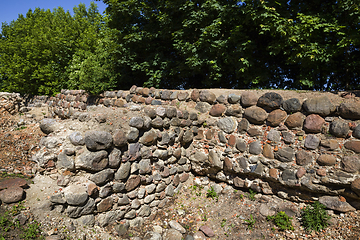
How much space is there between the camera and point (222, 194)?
15.5ft

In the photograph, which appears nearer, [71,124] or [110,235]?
[110,235]

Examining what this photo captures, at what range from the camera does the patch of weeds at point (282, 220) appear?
3650mm

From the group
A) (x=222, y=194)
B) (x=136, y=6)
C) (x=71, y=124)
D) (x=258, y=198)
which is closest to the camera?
(x=71, y=124)

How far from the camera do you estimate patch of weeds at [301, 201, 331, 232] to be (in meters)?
3.51

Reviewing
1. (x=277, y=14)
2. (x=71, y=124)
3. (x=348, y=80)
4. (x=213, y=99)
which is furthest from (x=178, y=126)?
(x=348, y=80)

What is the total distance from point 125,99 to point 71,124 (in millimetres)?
3250

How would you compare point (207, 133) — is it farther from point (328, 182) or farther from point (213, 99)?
point (328, 182)

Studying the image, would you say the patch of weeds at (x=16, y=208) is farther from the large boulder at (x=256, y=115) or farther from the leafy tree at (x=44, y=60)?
the leafy tree at (x=44, y=60)

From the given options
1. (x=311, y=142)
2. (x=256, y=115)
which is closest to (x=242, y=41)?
(x=256, y=115)

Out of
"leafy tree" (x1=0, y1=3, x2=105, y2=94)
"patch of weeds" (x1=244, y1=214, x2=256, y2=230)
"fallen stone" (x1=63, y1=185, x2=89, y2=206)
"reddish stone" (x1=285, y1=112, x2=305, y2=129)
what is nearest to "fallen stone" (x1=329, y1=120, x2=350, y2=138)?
"reddish stone" (x1=285, y1=112, x2=305, y2=129)

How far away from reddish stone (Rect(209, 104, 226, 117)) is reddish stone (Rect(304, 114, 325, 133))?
1721 millimetres

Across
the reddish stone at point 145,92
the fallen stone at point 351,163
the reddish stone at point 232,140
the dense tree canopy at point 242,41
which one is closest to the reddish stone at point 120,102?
the reddish stone at point 145,92

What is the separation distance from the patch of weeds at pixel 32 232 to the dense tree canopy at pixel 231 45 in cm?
566

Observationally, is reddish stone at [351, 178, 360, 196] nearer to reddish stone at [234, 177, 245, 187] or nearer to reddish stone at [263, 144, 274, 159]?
reddish stone at [263, 144, 274, 159]
